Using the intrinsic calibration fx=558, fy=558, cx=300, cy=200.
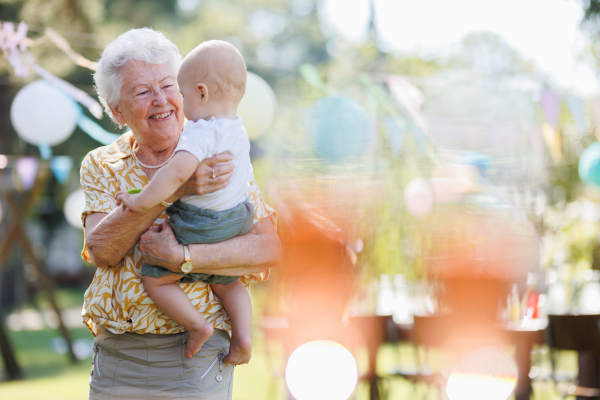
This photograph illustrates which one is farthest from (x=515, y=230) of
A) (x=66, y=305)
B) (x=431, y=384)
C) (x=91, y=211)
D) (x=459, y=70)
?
(x=66, y=305)

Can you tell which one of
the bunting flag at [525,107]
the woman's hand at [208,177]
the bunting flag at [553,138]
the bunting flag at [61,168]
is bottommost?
the woman's hand at [208,177]

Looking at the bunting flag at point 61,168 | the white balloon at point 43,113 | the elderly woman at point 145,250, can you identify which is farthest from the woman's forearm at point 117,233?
the bunting flag at point 61,168

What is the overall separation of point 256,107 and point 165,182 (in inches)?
112

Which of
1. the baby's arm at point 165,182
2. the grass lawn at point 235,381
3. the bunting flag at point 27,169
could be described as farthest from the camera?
the bunting flag at point 27,169

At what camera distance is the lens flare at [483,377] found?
286 centimetres

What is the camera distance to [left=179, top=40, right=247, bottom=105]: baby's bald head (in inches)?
56.4

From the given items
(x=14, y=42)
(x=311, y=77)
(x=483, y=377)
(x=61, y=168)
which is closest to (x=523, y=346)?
(x=483, y=377)

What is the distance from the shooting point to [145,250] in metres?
1.42

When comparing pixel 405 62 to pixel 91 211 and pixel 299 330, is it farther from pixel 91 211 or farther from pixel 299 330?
pixel 91 211

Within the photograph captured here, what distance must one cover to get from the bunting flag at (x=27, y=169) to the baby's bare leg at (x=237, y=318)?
643cm

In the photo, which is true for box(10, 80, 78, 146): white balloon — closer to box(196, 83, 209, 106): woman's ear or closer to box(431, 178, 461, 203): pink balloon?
box(431, 178, 461, 203): pink balloon

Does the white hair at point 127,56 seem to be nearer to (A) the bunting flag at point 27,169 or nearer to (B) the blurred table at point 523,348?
(B) the blurred table at point 523,348

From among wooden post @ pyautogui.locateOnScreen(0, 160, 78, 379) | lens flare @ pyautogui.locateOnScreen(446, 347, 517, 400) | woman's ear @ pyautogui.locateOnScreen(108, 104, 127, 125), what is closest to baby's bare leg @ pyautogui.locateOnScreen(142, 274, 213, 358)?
woman's ear @ pyautogui.locateOnScreen(108, 104, 127, 125)

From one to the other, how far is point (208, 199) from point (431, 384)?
313 cm
